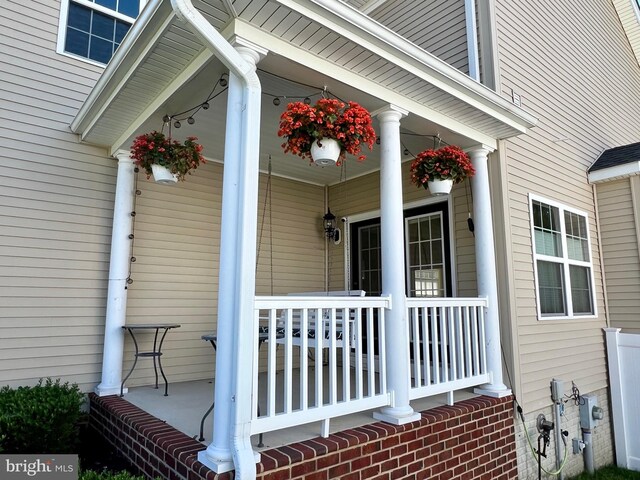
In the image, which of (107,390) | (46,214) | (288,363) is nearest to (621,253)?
(288,363)

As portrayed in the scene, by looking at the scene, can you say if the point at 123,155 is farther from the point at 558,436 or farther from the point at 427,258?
the point at 558,436

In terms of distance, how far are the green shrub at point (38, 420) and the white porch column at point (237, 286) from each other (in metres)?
1.55

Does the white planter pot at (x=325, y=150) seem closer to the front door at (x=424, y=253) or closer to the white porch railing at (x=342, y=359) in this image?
the white porch railing at (x=342, y=359)

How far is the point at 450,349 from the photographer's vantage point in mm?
3551

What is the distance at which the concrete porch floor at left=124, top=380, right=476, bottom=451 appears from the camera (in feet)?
8.75

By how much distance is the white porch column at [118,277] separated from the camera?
388cm

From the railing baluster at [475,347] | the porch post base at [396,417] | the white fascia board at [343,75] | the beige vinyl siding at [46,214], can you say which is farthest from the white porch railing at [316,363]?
the beige vinyl siding at [46,214]

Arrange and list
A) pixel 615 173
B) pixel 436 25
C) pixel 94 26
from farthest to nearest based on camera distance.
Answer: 1. pixel 615 173
2. pixel 436 25
3. pixel 94 26

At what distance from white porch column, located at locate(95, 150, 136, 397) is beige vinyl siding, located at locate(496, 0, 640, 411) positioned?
12.2 ft

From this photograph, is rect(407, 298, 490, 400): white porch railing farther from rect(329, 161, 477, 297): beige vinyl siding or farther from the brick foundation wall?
rect(329, 161, 477, 297): beige vinyl siding

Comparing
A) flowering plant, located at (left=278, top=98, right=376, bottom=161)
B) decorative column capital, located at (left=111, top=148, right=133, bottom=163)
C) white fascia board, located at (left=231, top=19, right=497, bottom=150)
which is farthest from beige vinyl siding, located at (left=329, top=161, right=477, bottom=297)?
decorative column capital, located at (left=111, top=148, right=133, bottom=163)

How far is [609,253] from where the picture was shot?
19.0ft

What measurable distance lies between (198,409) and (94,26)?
4.12 m

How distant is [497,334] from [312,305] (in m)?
2.11
